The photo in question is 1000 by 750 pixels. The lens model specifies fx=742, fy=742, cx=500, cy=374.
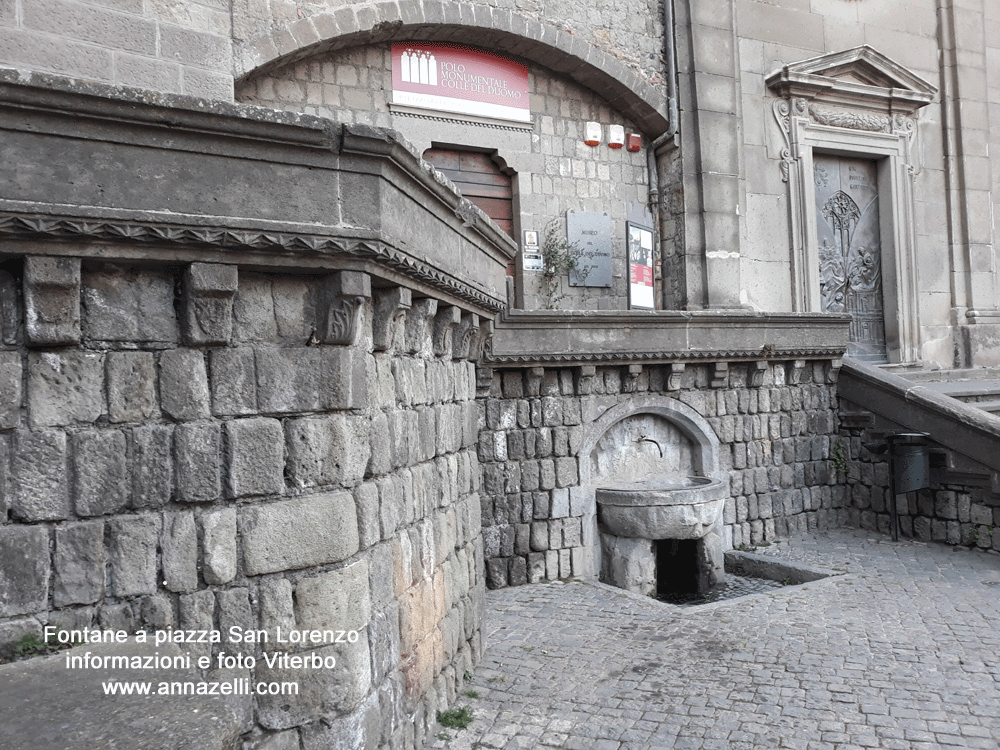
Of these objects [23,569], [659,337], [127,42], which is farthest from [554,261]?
[23,569]

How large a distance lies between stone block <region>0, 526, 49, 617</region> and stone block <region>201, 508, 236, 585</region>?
0.49m

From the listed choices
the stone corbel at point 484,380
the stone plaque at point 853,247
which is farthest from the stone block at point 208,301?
the stone plaque at point 853,247

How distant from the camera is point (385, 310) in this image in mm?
3170

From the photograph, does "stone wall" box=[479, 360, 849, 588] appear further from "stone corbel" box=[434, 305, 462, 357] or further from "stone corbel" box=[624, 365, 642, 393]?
"stone corbel" box=[434, 305, 462, 357]

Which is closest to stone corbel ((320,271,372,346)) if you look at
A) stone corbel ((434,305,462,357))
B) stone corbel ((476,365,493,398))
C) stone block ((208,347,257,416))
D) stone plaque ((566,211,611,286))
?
stone block ((208,347,257,416))

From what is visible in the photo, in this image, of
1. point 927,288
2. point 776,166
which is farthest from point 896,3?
point 927,288

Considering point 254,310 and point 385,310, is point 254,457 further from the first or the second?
point 385,310

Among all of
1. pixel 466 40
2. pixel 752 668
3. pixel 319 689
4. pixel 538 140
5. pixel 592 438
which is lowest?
pixel 752 668

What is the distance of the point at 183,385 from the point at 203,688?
1.02 m

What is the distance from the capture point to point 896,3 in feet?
40.7

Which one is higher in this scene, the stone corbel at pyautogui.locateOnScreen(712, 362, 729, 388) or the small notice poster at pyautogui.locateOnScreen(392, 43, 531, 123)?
the small notice poster at pyautogui.locateOnScreen(392, 43, 531, 123)

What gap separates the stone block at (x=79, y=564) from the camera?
8.05 feet

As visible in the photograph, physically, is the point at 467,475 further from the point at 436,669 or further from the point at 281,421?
the point at 281,421

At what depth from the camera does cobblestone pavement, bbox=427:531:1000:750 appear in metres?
3.82
